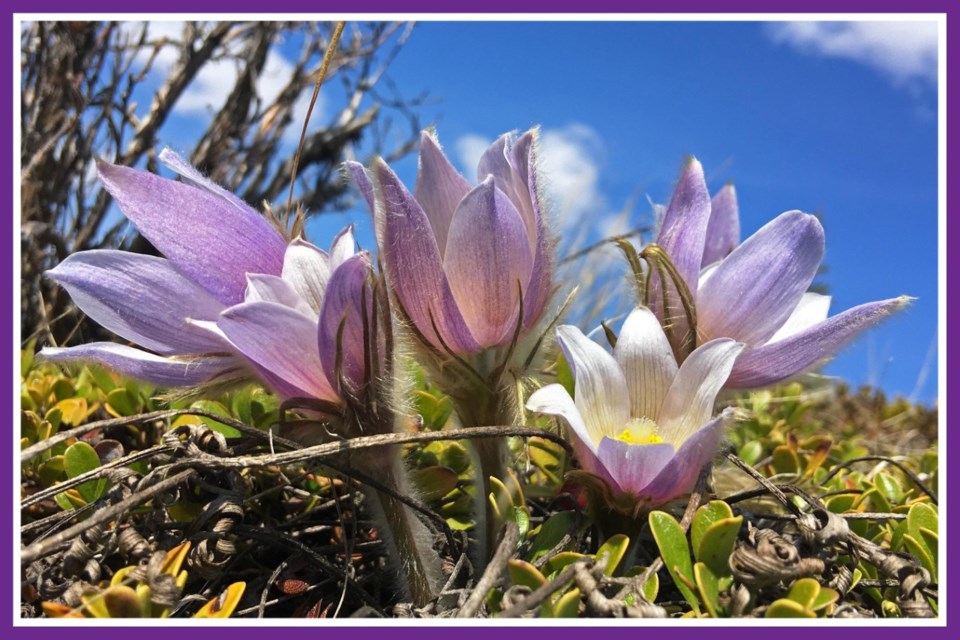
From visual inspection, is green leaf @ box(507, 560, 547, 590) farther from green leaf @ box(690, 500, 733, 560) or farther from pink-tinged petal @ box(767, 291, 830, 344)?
pink-tinged petal @ box(767, 291, 830, 344)

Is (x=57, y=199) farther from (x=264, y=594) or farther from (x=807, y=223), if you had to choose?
(x=807, y=223)

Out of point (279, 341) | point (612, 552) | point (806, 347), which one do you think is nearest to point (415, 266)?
point (279, 341)

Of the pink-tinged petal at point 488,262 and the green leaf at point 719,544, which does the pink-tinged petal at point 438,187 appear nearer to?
the pink-tinged petal at point 488,262

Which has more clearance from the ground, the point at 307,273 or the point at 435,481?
the point at 307,273

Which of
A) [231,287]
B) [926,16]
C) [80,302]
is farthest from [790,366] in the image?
[80,302]

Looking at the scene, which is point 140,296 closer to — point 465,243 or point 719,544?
point 465,243
